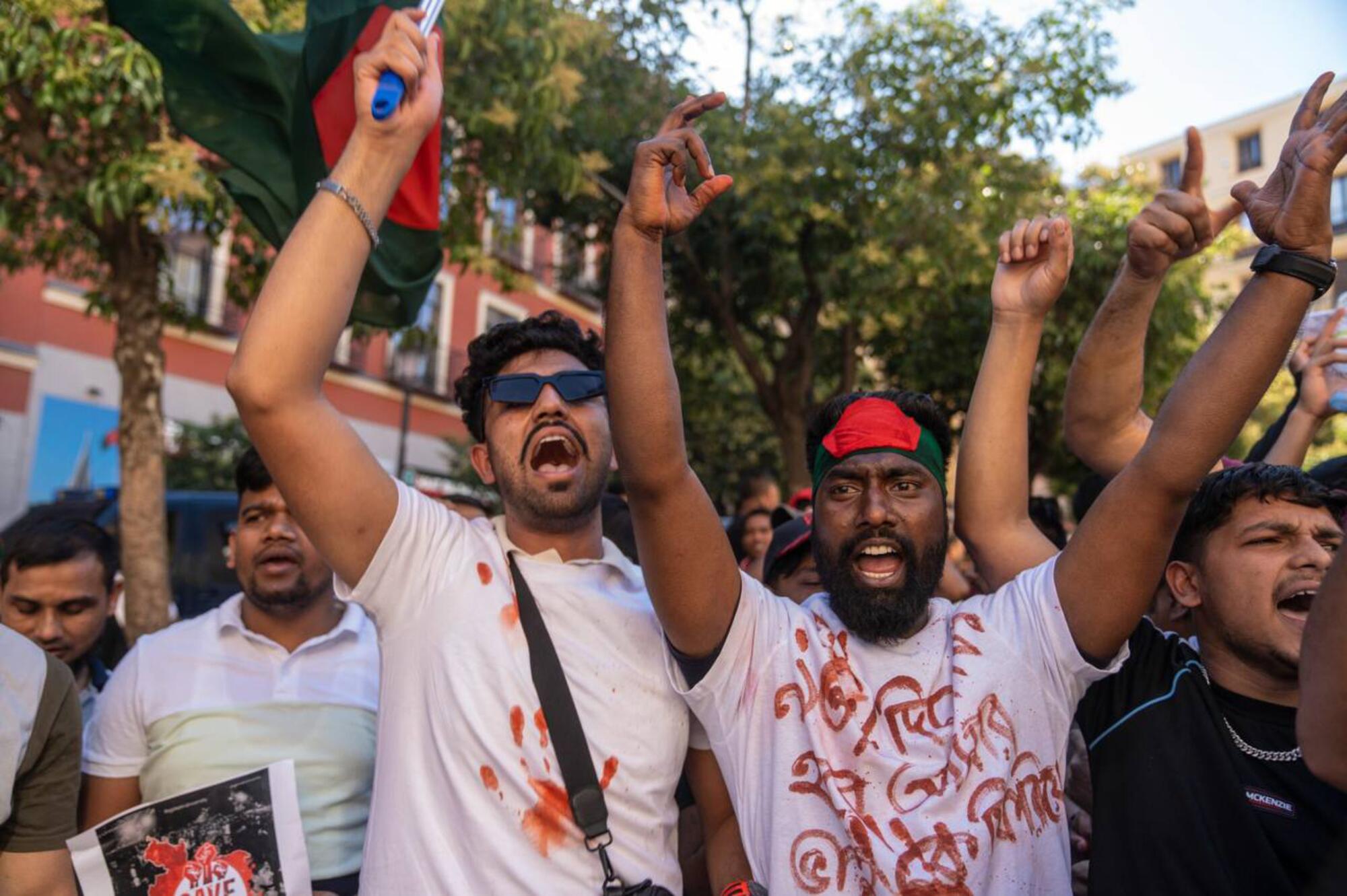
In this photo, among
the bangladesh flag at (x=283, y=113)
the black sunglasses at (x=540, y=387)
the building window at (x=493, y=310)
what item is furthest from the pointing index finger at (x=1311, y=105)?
the building window at (x=493, y=310)

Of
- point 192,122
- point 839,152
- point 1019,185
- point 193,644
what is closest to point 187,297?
point 839,152

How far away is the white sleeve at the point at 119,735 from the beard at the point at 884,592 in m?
1.78

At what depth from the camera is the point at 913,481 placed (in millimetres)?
2436

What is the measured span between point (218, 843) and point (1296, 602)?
98.1 inches

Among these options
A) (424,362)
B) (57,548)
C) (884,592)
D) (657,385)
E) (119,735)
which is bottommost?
(119,735)

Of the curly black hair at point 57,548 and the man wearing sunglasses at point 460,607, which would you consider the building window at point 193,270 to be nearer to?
the curly black hair at point 57,548

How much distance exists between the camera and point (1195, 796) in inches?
85.0

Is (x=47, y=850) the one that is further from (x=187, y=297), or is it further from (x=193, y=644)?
(x=187, y=297)

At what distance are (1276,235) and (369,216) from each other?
1.68 metres

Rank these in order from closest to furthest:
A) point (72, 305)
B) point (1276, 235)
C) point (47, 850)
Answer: point (1276, 235), point (47, 850), point (72, 305)

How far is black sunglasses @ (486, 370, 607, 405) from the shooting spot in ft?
8.19

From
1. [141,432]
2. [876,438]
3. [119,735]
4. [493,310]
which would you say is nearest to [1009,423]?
[876,438]

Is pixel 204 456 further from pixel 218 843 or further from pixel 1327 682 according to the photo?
pixel 1327 682

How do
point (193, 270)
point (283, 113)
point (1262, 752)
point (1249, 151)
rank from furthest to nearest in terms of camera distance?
point (1249, 151)
point (193, 270)
point (283, 113)
point (1262, 752)
